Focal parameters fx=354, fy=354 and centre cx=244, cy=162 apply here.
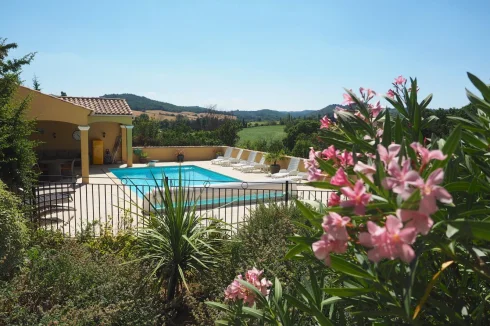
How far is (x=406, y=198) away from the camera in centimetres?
90

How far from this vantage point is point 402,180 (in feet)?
3.06

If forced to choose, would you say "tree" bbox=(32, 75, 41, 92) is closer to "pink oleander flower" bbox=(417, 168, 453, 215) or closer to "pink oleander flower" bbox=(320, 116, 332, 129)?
"pink oleander flower" bbox=(320, 116, 332, 129)

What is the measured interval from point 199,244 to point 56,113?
442 inches

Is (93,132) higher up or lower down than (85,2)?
lower down

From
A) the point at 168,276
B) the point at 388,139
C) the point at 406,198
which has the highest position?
the point at 388,139

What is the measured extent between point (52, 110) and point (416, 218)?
14983 mm

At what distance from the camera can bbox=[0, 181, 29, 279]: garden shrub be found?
4.80m

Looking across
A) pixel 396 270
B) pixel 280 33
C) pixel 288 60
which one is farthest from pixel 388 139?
pixel 288 60

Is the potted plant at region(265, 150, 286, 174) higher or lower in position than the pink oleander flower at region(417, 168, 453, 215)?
lower

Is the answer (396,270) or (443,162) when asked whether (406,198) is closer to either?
(443,162)

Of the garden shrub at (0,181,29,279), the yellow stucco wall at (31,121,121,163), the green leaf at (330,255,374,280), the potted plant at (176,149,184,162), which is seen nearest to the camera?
the green leaf at (330,255,374,280)

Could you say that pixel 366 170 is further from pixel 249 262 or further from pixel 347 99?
pixel 249 262

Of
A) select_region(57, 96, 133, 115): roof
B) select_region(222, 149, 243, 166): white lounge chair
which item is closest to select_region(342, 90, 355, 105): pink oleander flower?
select_region(57, 96, 133, 115): roof

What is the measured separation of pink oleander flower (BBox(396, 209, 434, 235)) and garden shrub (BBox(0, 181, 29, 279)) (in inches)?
203
